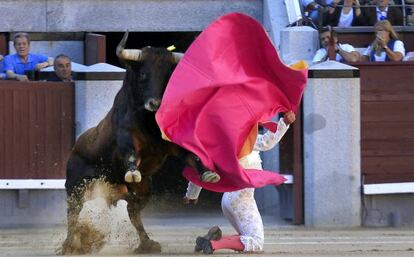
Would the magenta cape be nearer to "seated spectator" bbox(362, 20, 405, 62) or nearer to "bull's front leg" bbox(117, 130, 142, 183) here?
"bull's front leg" bbox(117, 130, 142, 183)

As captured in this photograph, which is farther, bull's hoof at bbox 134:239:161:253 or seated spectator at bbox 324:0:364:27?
seated spectator at bbox 324:0:364:27

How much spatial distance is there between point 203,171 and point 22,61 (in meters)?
4.76

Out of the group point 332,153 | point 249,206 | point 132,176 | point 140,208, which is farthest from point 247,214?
point 332,153

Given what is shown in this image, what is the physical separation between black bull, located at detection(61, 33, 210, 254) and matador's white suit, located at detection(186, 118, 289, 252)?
40 centimetres

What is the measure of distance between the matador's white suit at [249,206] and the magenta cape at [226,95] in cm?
14

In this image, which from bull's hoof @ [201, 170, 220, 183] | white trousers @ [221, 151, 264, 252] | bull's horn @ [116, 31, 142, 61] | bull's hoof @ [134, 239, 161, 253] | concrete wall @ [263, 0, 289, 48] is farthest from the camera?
concrete wall @ [263, 0, 289, 48]

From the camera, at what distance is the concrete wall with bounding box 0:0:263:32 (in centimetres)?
1448

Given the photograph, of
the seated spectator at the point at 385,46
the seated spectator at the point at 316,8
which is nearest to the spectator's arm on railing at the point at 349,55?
the seated spectator at the point at 385,46

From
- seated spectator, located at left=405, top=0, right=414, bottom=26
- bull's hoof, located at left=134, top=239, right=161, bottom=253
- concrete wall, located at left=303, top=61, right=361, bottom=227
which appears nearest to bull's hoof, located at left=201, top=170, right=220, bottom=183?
bull's hoof, located at left=134, top=239, right=161, bottom=253

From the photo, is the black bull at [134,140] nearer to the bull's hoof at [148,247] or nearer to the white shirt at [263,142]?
the bull's hoof at [148,247]

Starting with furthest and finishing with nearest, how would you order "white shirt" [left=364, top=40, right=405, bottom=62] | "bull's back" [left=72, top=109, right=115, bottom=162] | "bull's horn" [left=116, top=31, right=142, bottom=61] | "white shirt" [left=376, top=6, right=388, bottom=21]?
1. "white shirt" [left=376, top=6, right=388, bottom=21]
2. "white shirt" [left=364, top=40, right=405, bottom=62]
3. "bull's back" [left=72, top=109, right=115, bottom=162]
4. "bull's horn" [left=116, top=31, right=142, bottom=61]

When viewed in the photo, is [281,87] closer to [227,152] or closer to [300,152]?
[227,152]

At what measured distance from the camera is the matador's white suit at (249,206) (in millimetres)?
8914

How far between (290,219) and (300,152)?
667mm
